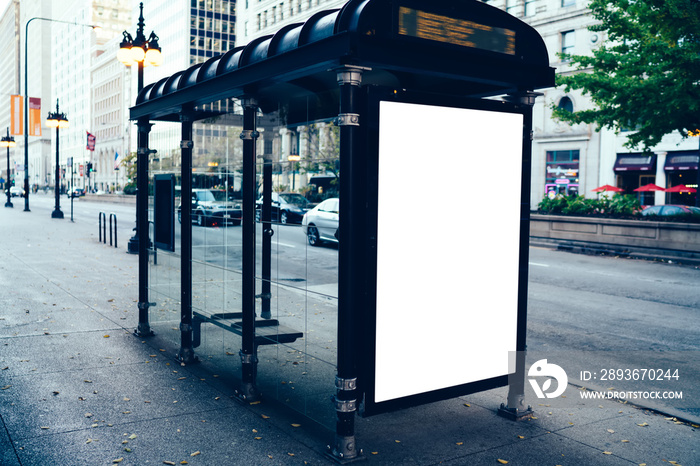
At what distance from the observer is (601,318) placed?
10086mm

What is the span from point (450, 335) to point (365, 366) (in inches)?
31.2

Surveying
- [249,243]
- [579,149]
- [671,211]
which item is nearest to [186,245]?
[249,243]

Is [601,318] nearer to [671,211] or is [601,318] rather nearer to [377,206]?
[377,206]

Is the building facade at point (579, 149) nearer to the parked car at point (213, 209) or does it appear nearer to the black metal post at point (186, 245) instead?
the parked car at point (213, 209)

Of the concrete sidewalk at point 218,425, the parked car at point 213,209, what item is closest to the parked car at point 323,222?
the parked car at point 213,209

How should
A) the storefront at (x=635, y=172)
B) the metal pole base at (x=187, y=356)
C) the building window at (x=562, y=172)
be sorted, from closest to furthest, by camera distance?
the metal pole base at (x=187, y=356) < the storefront at (x=635, y=172) < the building window at (x=562, y=172)

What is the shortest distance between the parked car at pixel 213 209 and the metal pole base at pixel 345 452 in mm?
2639

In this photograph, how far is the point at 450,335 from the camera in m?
4.92

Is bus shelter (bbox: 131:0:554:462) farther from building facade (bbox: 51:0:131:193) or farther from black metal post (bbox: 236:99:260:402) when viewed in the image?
building facade (bbox: 51:0:131:193)

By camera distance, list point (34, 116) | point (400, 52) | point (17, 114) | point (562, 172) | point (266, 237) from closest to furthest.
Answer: point (400, 52) < point (266, 237) < point (562, 172) < point (17, 114) < point (34, 116)

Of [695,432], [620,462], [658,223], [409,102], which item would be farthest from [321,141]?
[658,223]

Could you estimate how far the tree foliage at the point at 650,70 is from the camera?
1981cm

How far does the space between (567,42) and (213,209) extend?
43.1 metres

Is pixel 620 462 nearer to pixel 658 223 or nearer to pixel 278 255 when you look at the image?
pixel 278 255
